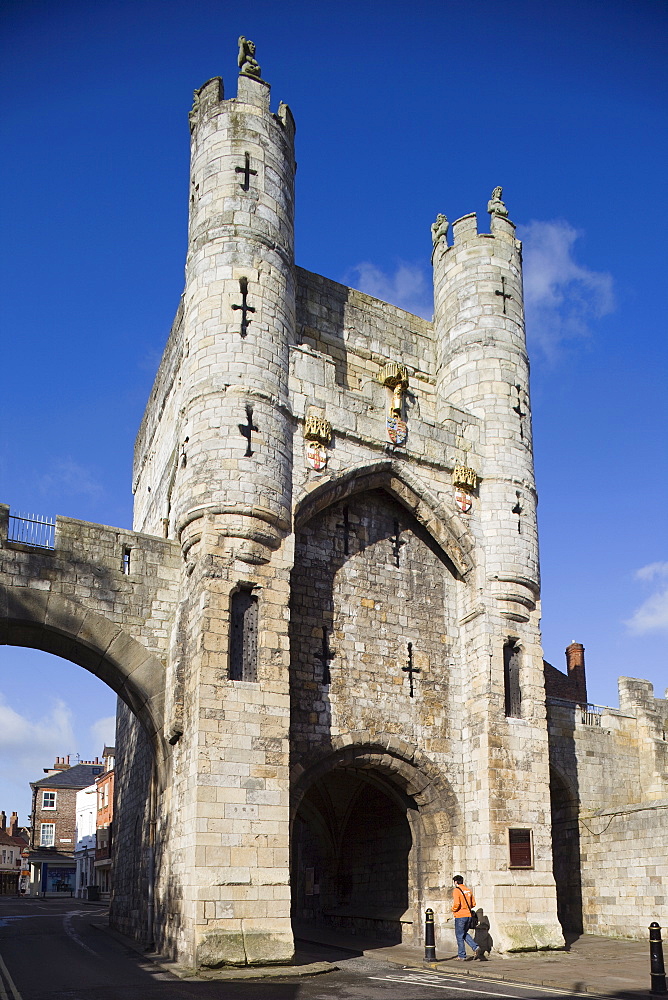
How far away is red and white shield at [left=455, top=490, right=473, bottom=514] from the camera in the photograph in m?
16.2

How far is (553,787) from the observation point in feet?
62.0

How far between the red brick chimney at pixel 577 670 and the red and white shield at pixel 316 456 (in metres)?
16.6

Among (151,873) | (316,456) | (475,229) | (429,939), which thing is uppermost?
(475,229)

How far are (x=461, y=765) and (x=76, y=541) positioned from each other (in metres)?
7.28

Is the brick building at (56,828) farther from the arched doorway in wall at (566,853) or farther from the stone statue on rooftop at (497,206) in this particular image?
the stone statue on rooftop at (497,206)

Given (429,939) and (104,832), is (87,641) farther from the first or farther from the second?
(104,832)

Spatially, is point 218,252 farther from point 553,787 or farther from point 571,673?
point 571,673

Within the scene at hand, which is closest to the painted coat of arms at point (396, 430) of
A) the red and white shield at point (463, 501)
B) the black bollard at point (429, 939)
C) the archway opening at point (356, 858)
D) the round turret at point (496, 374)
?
the red and white shield at point (463, 501)

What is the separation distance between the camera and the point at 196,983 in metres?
10.3

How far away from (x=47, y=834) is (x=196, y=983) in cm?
4905

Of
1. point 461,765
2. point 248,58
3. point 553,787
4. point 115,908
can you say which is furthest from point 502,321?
point 115,908

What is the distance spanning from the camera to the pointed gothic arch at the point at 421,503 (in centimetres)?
1534

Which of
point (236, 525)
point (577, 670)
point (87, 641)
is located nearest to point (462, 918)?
point (236, 525)

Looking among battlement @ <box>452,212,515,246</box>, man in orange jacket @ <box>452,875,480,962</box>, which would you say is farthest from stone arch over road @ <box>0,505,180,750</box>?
battlement @ <box>452,212,515,246</box>
